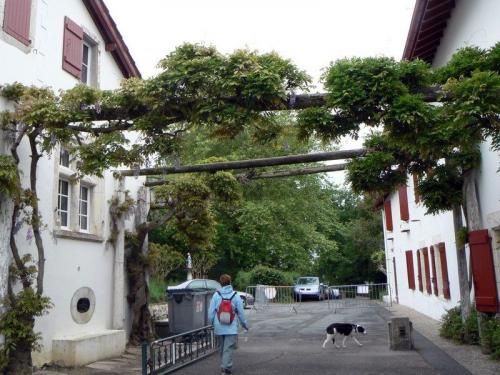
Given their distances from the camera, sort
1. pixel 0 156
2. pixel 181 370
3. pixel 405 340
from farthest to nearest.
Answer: pixel 405 340 → pixel 181 370 → pixel 0 156

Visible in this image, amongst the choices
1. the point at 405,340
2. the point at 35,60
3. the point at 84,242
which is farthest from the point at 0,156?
the point at 405,340

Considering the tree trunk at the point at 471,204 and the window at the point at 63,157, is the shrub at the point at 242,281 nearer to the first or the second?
the tree trunk at the point at 471,204

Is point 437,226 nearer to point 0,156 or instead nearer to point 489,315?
point 489,315

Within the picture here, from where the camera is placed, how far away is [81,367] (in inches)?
405

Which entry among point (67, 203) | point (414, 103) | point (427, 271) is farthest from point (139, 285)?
point (427, 271)

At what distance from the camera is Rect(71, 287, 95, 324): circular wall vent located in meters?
11.4

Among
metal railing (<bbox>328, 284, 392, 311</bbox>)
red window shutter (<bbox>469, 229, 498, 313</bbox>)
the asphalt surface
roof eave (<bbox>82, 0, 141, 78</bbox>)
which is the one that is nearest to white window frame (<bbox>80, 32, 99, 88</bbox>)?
roof eave (<bbox>82, 0, 141, 78</bbox>)

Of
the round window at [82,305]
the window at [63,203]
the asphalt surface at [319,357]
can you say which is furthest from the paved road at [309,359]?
the window at [63,203]

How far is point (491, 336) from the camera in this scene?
33.3ft

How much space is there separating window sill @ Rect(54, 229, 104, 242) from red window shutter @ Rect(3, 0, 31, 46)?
137 inches

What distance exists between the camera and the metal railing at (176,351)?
8.87m

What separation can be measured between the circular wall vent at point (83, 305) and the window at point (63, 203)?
4.67ft

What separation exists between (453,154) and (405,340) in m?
3.88

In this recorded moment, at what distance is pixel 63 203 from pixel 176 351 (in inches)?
155
